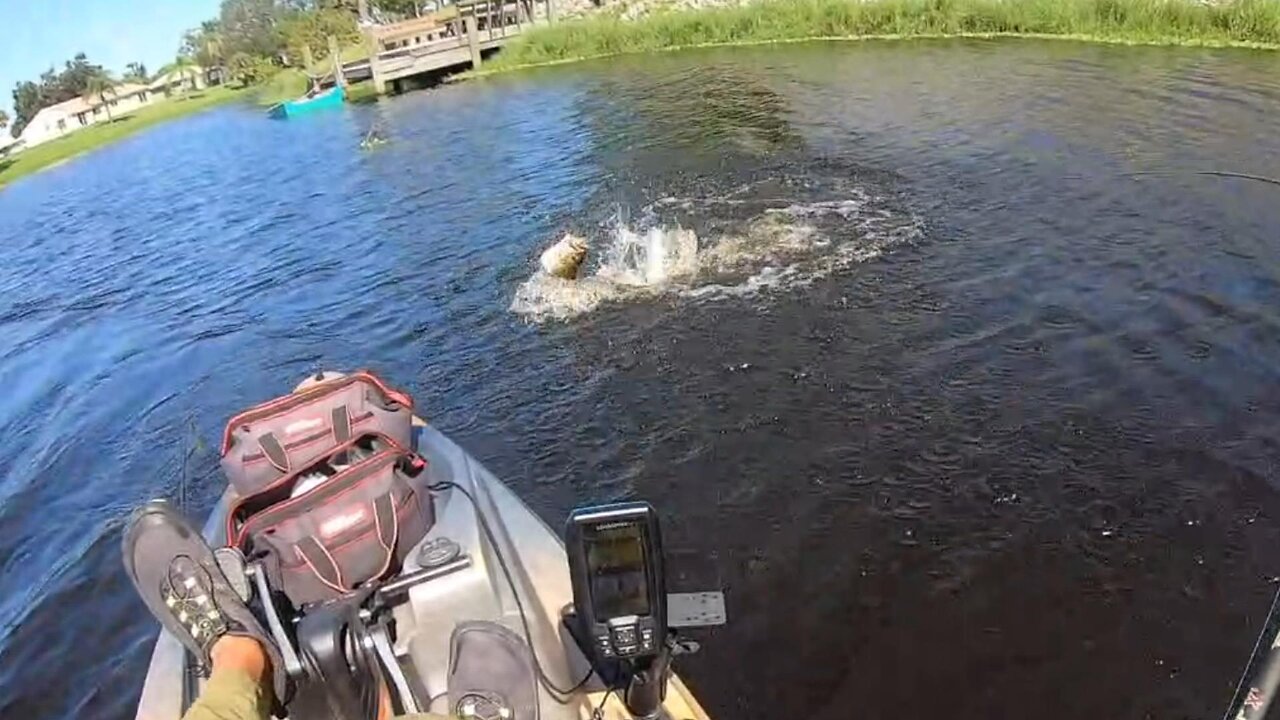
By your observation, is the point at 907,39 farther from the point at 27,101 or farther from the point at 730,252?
the point at 27,101

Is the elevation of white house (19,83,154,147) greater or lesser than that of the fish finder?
greater

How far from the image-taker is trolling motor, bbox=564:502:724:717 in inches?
125

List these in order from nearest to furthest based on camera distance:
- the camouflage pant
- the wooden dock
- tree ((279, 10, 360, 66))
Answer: the camouflage pant, the wooden dock, tree ((279, 10, 360, 66))

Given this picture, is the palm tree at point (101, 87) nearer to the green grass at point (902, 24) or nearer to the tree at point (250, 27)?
the tree at point (250, 27)

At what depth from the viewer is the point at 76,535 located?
9.12 m

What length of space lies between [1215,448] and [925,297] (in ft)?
12.7

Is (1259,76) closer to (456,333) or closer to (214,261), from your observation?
(456,333)

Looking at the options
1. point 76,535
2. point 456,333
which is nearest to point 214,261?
point 456,333

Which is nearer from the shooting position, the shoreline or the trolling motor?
the trolling motor

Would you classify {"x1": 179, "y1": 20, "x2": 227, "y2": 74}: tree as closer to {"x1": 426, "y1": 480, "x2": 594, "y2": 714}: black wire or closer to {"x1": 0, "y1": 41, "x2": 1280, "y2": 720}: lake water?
{"x1": 0, "y1": 41, "x2": 1280, "y2": 720}: lake water

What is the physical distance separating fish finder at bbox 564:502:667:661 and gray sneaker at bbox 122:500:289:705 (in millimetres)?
1557

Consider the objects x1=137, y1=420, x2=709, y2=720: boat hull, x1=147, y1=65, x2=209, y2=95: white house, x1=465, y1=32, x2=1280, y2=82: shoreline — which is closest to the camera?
x1=137, y1=420, x2=709, y2=720: boat hull

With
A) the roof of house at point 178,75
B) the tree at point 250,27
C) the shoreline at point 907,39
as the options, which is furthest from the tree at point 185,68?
the shoreline at point 907,39

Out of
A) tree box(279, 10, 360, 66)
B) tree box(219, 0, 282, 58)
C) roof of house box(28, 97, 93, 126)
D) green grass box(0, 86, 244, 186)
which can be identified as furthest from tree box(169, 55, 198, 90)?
green grass box(0, 86, 244, 186)
